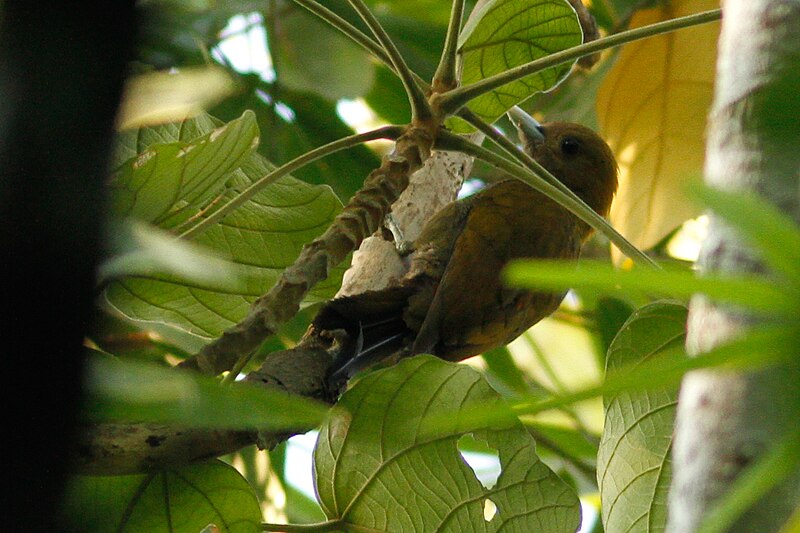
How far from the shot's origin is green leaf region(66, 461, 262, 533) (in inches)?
49.0

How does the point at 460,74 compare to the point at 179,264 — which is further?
the point at 460,74

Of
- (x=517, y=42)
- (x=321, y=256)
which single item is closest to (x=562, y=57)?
(x=517, y=42)

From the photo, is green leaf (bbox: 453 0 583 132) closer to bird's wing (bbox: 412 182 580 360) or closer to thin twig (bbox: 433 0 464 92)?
thin twig (bbox: 433 0 464 92)

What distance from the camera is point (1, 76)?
453mm

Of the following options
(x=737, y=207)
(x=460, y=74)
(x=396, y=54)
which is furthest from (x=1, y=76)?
(x=460, y=74)

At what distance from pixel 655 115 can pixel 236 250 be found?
1.38 meters

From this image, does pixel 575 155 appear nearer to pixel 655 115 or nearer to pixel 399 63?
pixel 655 115

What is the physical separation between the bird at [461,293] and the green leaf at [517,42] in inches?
17.1

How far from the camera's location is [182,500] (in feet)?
4.17

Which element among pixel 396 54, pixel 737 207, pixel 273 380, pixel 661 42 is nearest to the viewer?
pixel 737 207

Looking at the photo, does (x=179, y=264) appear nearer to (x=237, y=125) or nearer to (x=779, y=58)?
(x=779, y=58)

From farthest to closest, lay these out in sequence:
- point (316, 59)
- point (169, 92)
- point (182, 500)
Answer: point (316, 59) < point (182, 500) < point (169, 92)

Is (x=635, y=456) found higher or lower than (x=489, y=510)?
higher

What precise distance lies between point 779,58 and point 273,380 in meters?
0.84
